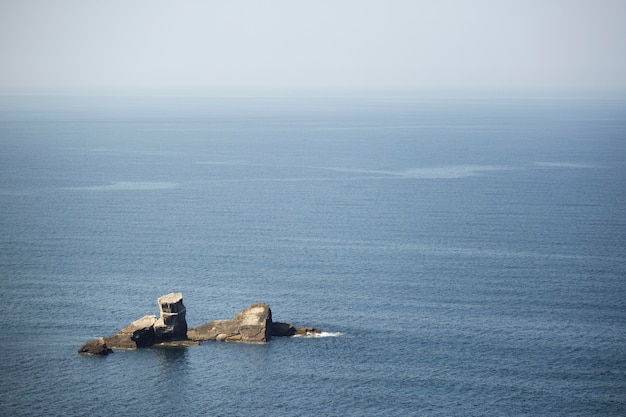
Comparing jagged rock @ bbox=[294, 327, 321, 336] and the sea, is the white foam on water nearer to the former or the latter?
jagged rock @ bbox=[294, 327, 321, 336]

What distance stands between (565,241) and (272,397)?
83908 millimetres

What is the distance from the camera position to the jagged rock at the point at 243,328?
359 ft

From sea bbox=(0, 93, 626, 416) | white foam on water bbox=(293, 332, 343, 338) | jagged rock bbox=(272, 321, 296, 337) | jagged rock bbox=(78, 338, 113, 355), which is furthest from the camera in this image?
jagged rock bbox=(272, 321, 296, 337)

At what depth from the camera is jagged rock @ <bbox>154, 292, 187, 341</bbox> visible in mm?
108000

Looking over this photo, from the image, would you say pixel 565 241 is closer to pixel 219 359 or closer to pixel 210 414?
pixel 219 359

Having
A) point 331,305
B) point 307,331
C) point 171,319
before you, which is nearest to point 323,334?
point 307,331

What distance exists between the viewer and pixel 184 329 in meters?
110

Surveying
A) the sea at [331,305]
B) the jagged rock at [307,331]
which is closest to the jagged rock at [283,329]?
the jagged rock at [307,331]

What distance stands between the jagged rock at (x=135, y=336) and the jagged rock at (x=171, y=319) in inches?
37.3

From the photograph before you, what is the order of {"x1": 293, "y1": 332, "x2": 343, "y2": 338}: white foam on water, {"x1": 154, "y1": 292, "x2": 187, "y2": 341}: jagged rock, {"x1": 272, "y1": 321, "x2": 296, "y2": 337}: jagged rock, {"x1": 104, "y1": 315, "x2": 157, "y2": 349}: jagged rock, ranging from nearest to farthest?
1. {"x1": 104, "y1": 315, "x2": 157, "y2": 349}: jagged rock
2. {"x1": 154, "y1": 292, "x2": 187, "y2": 341}: jagged rock
3. {"x1": 293, "y1": 332, "x2": 343, "y2": 338}: white foam on water
4. {"x1": 272, "y1": 321, "x2": 296, "y2": 337}: jagged rock

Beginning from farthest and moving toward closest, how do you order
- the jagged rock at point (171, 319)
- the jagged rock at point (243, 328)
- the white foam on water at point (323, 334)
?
1. the white foam on water at point (323, 334)
2. the jagged rock at point (243, 328)
3. the jagged rock at point (171, 319)

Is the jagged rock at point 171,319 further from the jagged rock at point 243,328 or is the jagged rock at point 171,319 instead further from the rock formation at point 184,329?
the jagged rock at point 243,328

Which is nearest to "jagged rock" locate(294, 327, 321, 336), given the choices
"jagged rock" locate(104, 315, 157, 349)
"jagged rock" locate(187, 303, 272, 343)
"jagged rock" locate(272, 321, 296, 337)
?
"jagged rock" locate(272, 321, 296, 337)

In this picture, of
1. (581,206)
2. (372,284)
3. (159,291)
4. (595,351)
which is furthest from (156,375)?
(581,206)
